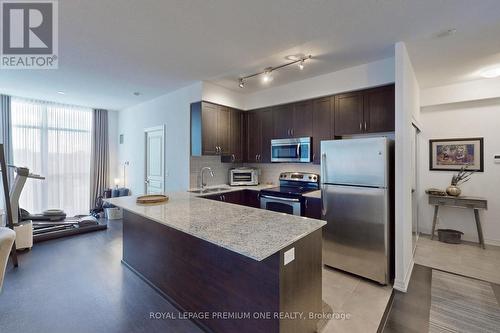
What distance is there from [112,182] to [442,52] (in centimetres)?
748

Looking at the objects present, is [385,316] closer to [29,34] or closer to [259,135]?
[259,135]

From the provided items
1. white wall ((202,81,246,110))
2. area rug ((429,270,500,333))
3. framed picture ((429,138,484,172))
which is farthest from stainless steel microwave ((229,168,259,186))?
framed picture ((429,138,484,172))

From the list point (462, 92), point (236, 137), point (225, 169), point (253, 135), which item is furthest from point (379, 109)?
point (225, 169)

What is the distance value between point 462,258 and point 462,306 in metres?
1.51

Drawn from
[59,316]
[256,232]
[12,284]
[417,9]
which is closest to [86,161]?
[12,284]

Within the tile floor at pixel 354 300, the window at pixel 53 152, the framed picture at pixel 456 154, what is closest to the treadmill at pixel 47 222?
the window at pixel 53 152

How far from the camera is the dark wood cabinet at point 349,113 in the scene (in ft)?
10.4

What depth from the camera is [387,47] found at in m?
2.63

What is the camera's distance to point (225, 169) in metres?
4.71

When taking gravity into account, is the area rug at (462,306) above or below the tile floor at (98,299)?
below

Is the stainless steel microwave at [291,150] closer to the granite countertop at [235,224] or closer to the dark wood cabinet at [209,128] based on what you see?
the dark wood cabinet at [209,128]

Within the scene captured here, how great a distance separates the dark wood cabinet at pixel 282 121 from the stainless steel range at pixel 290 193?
2.43ft

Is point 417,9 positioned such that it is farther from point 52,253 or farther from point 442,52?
point 52,253

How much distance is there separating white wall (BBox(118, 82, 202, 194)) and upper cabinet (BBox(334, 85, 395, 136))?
91.4 inches
